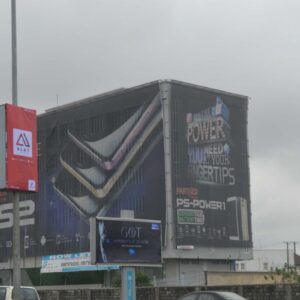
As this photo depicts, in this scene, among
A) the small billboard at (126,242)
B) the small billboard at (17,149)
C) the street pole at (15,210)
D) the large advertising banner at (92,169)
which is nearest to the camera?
the street pole at (15,210)

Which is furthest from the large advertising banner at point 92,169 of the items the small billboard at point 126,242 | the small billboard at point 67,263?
the small billboard at point 126,242

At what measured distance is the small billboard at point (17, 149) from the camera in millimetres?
18484

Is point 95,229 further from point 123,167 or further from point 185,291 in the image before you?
point 123,167

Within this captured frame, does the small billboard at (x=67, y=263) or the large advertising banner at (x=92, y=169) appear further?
the small billboard at (x=67, y=263)

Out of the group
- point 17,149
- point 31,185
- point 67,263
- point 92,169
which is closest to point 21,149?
point 17,149

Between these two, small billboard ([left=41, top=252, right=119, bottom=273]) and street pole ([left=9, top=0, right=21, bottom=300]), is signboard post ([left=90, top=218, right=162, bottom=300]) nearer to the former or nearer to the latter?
street pole ([left=9, top=0, right=21, bottom=300])

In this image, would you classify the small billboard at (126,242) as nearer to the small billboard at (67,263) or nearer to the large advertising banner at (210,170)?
the large advertising banner at (210,170)

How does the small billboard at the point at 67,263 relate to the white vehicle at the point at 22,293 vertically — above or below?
above

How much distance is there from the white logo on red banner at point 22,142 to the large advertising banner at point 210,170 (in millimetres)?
46519

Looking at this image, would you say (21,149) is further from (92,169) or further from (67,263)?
(67,263)

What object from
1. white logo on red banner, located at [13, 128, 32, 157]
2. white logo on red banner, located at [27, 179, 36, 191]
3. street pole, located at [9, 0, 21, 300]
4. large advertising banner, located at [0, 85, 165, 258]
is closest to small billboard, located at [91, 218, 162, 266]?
white logo on red banner, located at [27, 179, 36, 191]

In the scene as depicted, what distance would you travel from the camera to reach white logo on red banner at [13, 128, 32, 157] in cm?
1878

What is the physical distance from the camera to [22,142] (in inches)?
746

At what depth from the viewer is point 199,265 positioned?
67625 millimetres
